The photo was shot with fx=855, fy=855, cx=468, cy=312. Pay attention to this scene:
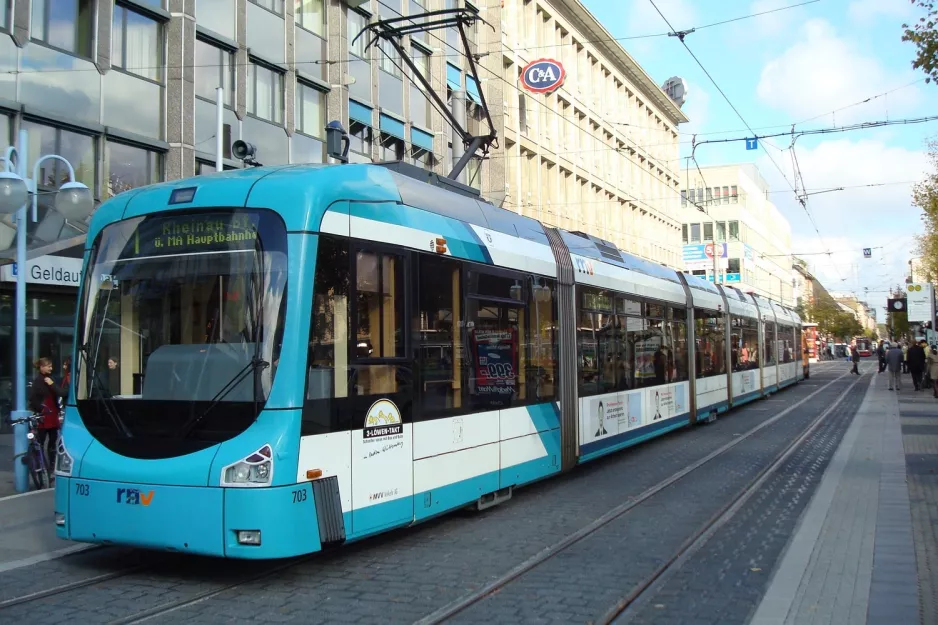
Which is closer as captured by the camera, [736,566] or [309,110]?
[736,566]

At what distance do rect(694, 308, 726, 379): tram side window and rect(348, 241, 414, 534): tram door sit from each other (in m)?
11.6

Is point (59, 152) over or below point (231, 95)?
below

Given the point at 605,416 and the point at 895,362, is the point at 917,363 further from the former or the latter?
the point at 605,416

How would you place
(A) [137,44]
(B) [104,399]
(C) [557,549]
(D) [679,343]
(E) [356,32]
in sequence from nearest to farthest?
(B) [104,399] < (C) [557,549] < (D) [679,343] < (A) [137,44] < (E) [356,32]

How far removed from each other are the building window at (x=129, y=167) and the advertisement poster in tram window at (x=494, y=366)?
12.0 meters

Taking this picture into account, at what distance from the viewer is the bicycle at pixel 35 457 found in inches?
415

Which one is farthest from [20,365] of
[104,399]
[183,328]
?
[183,328]

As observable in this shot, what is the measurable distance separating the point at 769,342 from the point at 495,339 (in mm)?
22010

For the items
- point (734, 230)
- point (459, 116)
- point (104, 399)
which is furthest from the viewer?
point (734, 230)

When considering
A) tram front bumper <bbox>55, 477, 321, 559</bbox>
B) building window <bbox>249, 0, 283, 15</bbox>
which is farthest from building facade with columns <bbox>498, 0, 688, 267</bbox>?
tram front bumper <bbox>55, 477, 321, 559</bbox>

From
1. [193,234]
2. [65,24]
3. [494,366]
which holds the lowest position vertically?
[494,366]

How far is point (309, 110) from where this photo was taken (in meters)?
24.2

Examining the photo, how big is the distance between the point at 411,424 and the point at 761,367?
21472mm

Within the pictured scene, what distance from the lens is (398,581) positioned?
20.8ft
